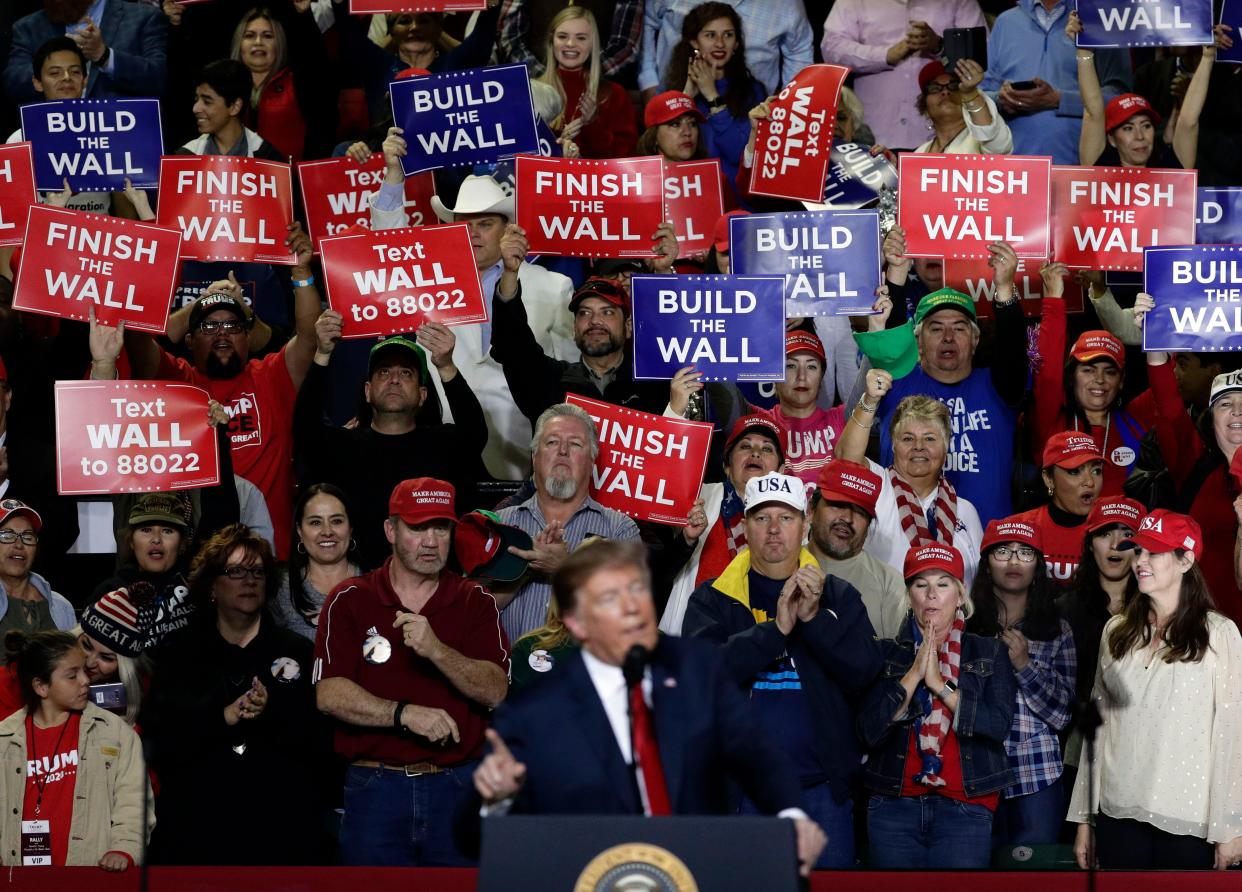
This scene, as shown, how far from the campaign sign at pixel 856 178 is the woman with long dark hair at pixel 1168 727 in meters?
3.49

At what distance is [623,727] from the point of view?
14.8 ft

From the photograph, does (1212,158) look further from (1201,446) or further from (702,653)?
(702,653)

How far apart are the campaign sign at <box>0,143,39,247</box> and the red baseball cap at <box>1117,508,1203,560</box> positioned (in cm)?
524

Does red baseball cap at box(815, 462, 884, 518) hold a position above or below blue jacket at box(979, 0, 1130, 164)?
below

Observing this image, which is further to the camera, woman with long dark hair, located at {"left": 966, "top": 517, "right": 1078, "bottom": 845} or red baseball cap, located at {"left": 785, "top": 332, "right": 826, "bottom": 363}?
red baseball cap, located at {"left": 785, "top": 332, "right": 826, "bottom": 363}

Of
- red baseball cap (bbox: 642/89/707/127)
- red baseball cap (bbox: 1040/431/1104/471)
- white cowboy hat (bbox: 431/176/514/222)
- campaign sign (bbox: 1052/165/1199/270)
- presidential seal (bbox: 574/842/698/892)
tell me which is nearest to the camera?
presidential seal (bbox: 574/842/698/892)

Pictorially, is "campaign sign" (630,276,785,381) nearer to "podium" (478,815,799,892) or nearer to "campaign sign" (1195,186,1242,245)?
"campaign sign" (1195,186,1242,245)

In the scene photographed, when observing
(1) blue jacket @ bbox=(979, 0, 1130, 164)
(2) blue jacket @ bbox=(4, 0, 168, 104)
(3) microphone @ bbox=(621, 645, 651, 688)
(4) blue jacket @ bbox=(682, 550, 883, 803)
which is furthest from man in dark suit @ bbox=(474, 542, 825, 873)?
(2) blue jacket @ bbox=(4, 0, 168, 104)

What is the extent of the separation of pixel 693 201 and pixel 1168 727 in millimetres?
3987

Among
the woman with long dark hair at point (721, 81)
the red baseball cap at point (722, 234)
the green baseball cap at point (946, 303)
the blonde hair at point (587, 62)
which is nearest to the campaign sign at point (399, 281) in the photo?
the red baseball cap at point (722, 234)

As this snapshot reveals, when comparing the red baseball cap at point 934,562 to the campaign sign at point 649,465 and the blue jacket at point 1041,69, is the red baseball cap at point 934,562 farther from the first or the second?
→ the blue jacket at point 1041,69

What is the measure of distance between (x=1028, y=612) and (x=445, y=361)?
8.79 ft

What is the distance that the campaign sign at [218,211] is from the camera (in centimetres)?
909

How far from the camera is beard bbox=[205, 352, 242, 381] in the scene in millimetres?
8656
